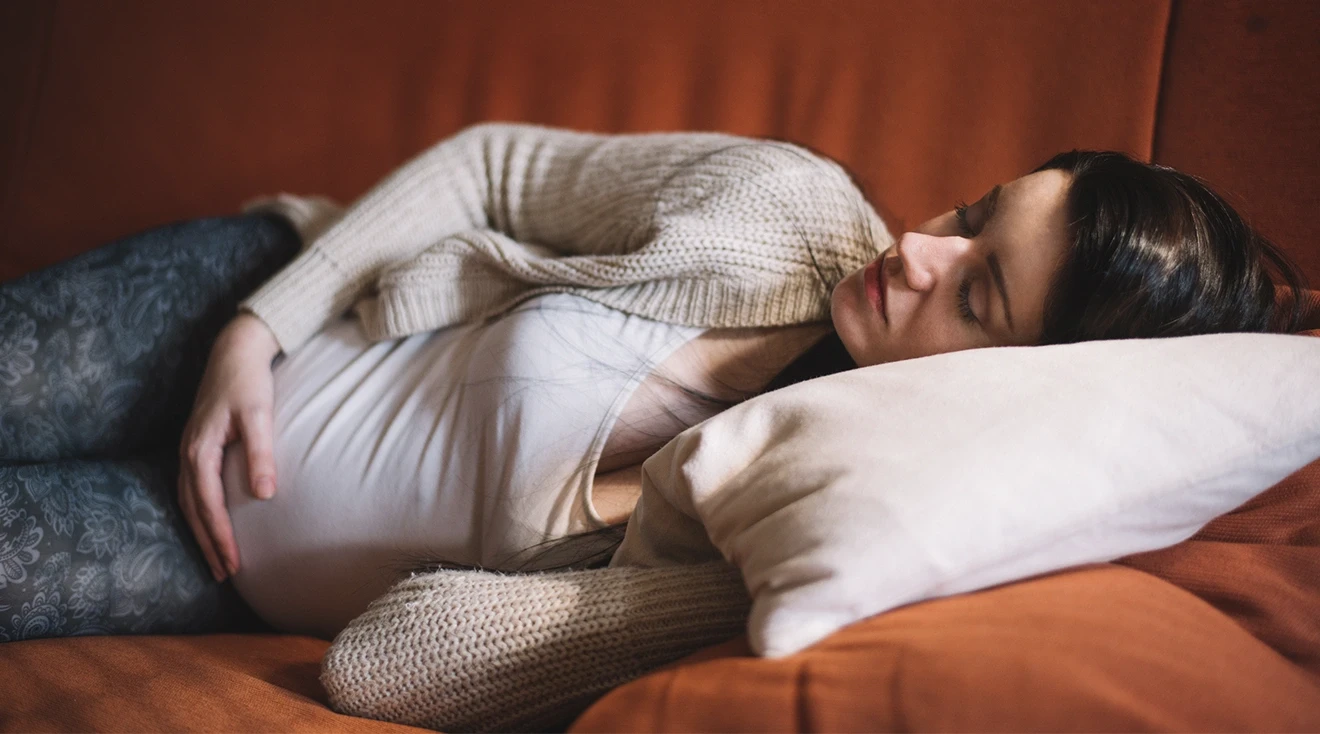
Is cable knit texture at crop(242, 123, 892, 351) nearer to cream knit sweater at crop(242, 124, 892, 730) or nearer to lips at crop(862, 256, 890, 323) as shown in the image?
cream knit sweater at crop(242, 124, 892, 730)

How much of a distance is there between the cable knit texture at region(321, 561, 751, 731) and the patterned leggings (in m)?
0.33

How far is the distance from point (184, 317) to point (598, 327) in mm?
481

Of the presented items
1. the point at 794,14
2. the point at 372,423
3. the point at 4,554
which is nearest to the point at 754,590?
the point at 372,423

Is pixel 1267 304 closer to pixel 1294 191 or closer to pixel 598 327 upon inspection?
pixel 1294 191

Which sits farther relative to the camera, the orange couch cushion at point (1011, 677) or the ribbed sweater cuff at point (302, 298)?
the ribbed sweater cuff at point (302, 298)

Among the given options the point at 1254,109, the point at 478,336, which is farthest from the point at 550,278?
the point at 1254,109

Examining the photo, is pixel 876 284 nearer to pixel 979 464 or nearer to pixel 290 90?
pixel 979 464

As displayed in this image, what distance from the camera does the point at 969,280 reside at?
2.33ft

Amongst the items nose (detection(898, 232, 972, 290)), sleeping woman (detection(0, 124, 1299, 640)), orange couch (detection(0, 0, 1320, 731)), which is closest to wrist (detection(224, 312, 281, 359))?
sleeping woman (detection(0, 124, 1299, 640))

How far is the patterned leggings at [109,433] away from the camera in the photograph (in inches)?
30.5

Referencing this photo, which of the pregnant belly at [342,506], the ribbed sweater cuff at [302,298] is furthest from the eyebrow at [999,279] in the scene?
the ribbed sweater cuff at [302,298]

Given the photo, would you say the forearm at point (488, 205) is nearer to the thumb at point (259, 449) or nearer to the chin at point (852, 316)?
the thumb at point (259, 449)

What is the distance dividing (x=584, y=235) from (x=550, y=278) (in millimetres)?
127

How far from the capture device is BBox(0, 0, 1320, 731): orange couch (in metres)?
0.46
